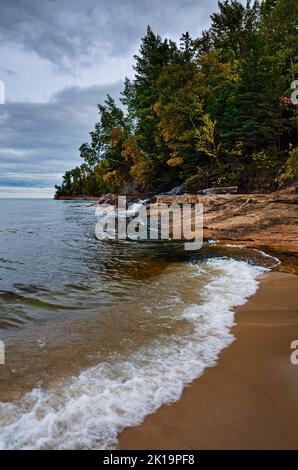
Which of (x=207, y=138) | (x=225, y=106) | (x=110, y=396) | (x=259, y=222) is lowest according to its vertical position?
(x=110, y=396)

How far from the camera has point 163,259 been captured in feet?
34.2

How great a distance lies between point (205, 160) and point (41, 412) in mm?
26854

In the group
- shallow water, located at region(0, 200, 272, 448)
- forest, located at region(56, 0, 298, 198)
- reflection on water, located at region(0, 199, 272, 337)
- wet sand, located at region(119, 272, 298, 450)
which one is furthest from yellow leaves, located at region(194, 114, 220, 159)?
wet sand, located at region(119, 272, 298, 450)

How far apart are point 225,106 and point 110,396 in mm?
27315

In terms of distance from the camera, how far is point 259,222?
13.3m

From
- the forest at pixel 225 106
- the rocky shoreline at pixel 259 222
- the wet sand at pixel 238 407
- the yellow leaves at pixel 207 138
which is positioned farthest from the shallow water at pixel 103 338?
the yellow leaves at pixel 207 138

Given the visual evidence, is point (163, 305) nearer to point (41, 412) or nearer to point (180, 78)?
point (41, 412)

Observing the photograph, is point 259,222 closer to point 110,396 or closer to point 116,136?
point 110,396

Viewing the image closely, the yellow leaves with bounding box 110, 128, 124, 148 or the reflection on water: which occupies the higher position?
the yellow leaves with bounding box 110, 128, 124, 148

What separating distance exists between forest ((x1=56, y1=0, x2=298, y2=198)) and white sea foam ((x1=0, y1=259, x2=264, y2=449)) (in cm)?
1560

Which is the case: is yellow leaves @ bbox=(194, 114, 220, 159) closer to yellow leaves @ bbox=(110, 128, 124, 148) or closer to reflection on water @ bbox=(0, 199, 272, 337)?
reflection on water @ bbox=(0, 199, 272, 337)

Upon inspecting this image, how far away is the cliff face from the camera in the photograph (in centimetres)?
1148

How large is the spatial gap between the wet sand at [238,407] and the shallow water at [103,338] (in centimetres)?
17

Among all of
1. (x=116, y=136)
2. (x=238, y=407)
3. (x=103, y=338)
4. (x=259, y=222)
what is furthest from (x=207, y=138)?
(x=238, y=407)
